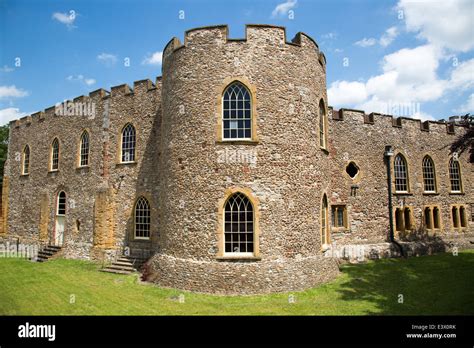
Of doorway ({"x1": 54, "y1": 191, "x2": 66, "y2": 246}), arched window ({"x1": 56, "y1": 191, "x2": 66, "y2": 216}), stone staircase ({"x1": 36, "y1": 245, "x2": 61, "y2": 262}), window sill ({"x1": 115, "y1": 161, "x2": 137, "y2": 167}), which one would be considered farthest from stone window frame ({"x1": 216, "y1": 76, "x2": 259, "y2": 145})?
stone staircase ({"x1": 36, "y1": 245, "x2": 61, "y2": 262})

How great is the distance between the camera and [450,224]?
2048 cm

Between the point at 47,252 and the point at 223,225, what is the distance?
15.5 metres

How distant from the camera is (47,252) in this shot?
19.9m

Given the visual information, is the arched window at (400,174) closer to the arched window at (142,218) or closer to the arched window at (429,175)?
the arched window at (429,175)

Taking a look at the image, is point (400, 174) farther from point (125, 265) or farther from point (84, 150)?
point (84, 150)

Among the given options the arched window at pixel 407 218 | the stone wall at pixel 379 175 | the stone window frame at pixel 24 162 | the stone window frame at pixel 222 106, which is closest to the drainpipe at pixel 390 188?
the stone wall at pixel 379 175

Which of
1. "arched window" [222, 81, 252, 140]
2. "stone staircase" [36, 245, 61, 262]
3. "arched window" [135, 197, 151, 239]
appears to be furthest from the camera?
"stone staircase" [36, 245, 61, 262]

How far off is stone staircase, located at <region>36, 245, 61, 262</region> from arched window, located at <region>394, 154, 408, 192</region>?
23.4 meters

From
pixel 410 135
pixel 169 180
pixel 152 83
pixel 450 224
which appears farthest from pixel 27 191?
pixel 450 224

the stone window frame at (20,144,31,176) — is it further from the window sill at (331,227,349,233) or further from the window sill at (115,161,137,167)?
the window sill at (331,227,349,233)

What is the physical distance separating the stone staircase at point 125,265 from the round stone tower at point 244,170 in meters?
3.15

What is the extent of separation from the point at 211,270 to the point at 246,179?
381 centimetres

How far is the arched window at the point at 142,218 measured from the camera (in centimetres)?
1677

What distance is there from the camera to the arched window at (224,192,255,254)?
11391mm
